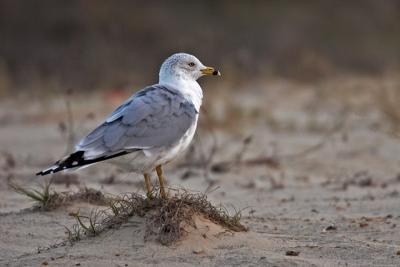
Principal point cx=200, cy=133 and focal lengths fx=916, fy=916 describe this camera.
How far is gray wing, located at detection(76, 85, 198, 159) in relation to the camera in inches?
205

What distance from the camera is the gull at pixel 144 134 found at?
5172 millimetres

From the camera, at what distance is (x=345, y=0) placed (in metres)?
22.1

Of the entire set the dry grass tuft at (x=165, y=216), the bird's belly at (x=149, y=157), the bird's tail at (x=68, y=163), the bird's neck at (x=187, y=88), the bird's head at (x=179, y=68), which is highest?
the bird's head at (x=179, y=68)

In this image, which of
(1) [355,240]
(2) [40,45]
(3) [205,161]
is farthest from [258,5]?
(1) [355,240]

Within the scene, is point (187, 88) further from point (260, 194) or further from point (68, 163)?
point (260, 194)

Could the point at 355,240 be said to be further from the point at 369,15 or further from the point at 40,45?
the point at 369,15

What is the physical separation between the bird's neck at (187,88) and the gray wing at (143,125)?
15 centimetres

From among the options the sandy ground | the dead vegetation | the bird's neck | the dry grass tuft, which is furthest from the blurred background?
the dry grass tuft

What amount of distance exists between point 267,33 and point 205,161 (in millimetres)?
12050

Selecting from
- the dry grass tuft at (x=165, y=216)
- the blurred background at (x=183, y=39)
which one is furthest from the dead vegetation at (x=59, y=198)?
the blurred background at (x=183, y=39)

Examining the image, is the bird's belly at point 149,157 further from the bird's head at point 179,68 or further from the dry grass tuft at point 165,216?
the bird's head at point 179,68

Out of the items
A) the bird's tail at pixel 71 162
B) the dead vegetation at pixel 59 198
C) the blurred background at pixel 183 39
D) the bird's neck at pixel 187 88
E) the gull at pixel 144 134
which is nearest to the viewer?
the bird's tail at pixel 71 162

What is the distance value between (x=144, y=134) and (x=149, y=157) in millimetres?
137

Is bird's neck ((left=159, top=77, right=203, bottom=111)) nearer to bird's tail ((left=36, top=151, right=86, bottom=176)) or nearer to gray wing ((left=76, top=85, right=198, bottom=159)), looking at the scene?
gray wing ((left=76, top=85, right=198, bottom=159))
